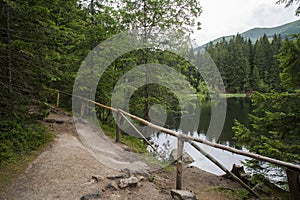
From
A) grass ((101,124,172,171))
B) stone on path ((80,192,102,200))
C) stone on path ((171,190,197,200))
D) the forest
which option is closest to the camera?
stone on path ((80,192,102,200))

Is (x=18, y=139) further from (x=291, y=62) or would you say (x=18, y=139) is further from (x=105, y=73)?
(x=291, y=62)

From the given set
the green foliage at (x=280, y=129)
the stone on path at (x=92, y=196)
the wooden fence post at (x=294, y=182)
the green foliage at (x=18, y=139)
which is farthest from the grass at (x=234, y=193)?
the green foliage at (x=18, y=139)

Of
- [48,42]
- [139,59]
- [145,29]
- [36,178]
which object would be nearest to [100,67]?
[139,59]

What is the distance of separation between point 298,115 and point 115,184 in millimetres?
3682

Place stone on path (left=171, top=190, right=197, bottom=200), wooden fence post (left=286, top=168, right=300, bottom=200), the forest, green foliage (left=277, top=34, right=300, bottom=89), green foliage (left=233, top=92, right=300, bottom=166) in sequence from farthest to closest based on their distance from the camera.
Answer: the forest
green foliage (left=233, top=92, right=300, bottom=166)
green foliage (left=277, top=34, right=300, bottom=89)
stone on path (left=171, top=190, right=197, bottom=200)
wooden fence post (left=286, top=168, right=300, bottom=200)

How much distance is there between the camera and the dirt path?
3600 millimetres

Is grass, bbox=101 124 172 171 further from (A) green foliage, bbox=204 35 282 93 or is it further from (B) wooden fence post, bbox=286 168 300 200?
(A) green foliage, bbox=204 35 282 93

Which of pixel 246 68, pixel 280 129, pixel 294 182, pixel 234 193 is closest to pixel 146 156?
pixel 234 193

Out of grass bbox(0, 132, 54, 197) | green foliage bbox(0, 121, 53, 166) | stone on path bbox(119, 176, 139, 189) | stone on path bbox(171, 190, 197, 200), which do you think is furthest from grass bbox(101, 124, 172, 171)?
grass bbox(0, 132, 54, 197)

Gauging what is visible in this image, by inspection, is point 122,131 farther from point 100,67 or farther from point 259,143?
point 259,143

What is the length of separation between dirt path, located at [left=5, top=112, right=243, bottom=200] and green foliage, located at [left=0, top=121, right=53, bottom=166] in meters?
0.39

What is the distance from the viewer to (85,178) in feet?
13.4

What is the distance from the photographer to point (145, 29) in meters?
8.91

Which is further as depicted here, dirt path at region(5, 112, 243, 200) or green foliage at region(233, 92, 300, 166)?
green foliage at region(233, 92, 300, 166)
